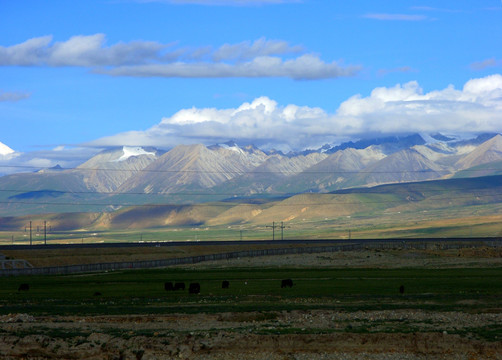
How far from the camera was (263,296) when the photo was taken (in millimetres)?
58500

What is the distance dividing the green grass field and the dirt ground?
12.4ft

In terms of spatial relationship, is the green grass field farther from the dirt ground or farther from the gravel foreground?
Answer: the gravel foreground

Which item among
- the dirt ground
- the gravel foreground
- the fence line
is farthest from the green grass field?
the fence line

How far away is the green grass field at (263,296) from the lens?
161 feet

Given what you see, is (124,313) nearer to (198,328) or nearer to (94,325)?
(94,325)

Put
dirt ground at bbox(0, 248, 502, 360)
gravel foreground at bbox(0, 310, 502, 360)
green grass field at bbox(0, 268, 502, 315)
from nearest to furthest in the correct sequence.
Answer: gravel foreground at bbox(0, 310, 502, 360) → dirt ground at bbox(0, 248, 502, 360) → green grass field at bbox(0, 268, 502, 315)

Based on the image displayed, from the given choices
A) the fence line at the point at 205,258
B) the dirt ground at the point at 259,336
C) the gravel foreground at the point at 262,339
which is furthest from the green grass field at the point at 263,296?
the fence line at the point at 205,258

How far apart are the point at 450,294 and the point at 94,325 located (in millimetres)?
26047

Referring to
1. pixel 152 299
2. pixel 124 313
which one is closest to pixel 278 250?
pixel 152 299

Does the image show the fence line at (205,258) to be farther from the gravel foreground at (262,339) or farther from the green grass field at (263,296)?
the gravel foreground at (262,339)

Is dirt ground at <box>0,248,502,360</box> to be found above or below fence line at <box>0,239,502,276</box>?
above

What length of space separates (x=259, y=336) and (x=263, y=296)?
2211 centimetres

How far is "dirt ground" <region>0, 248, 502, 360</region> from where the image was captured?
34656 mm

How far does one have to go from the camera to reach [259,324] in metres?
41.2
